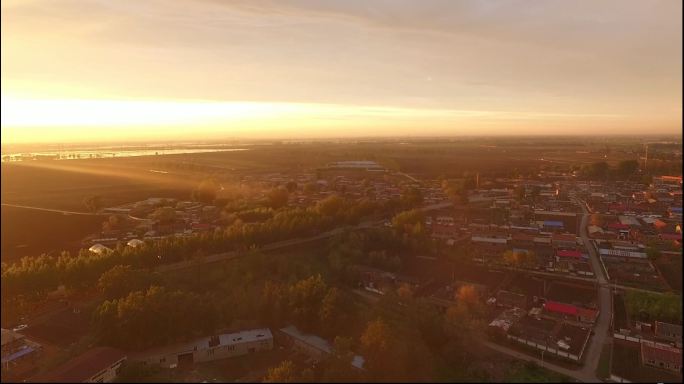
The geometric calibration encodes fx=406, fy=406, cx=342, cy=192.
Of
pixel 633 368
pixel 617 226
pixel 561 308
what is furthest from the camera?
pixel 617 226

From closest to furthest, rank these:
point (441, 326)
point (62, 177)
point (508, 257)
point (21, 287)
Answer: point (441, 326)
point (21, 287)
point (508, 257)
point (62, 177)

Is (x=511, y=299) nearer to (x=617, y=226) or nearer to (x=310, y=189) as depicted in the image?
(x=617, y=226)

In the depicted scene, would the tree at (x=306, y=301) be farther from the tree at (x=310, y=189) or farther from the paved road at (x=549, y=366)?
the tree at (x=310, y=189)

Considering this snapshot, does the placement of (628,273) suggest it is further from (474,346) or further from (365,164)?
(365,164)

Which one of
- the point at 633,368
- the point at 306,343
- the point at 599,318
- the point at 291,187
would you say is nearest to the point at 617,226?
the point at 599,318

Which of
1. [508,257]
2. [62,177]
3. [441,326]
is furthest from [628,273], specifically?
[62,177]

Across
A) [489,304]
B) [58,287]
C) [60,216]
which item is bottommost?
[489,304]

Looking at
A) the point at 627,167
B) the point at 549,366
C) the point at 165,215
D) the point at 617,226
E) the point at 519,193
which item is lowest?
the point at 549,366

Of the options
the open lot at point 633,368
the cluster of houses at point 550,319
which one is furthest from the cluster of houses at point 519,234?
the open lot at point 633,368
